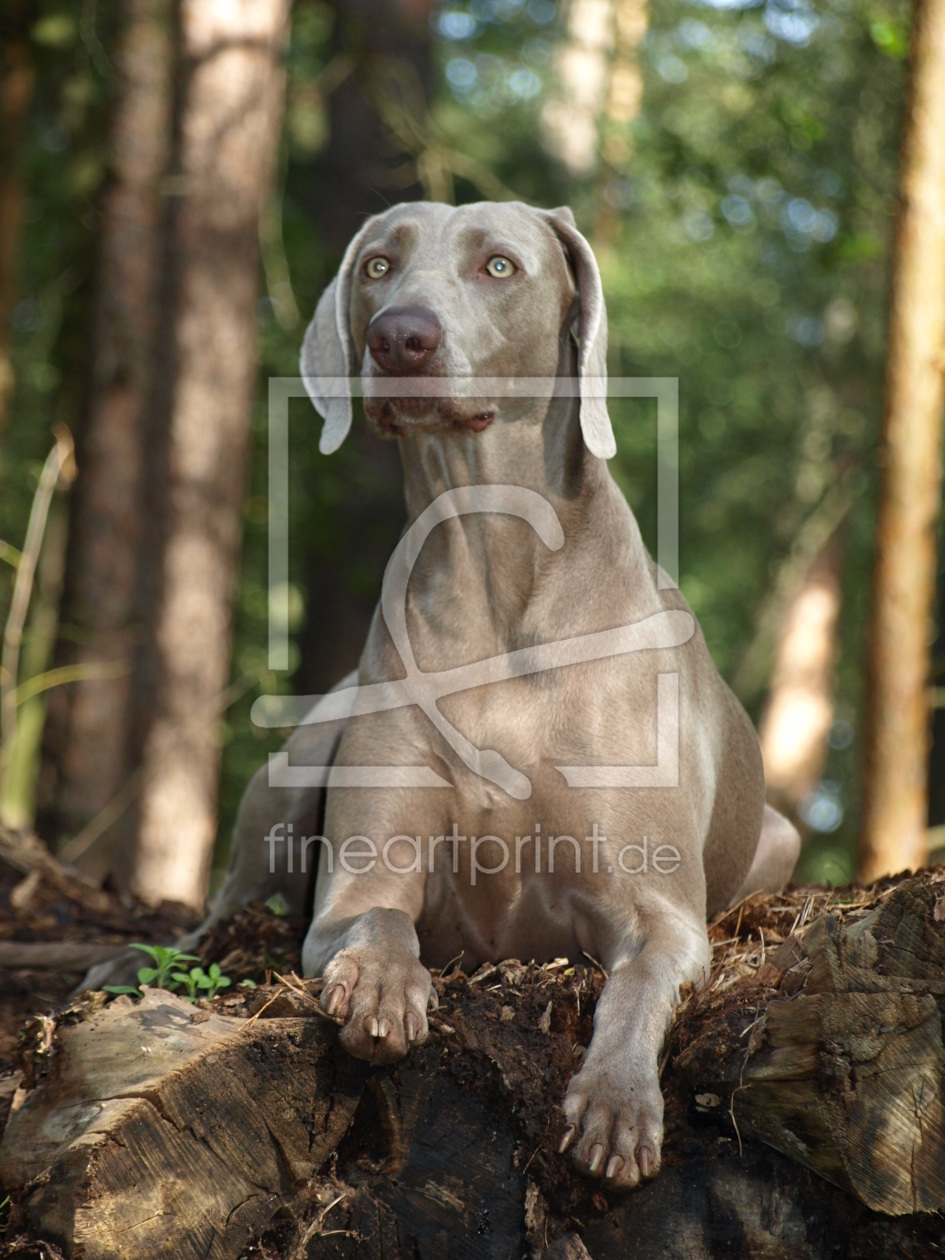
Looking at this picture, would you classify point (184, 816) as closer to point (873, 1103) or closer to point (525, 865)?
point (525, 865)

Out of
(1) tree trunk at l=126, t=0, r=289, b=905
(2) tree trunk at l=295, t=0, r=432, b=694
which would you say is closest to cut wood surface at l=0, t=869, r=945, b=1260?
(1) tree trunk at l=126, t=0, r=289, b=905

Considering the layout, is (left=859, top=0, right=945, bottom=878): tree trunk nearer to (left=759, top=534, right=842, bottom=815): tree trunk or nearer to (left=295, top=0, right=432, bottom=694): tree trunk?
(left=295, top=0, right=432, bottom=694): tree trunk

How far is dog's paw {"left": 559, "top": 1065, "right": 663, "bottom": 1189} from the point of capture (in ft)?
7.44

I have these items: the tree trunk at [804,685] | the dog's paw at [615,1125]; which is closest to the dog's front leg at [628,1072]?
the dog's paw at [615,1125]

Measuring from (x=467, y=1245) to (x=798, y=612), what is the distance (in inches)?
476

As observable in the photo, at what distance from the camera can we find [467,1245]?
2293mm

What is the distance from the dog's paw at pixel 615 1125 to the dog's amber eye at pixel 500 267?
1948 millimetres

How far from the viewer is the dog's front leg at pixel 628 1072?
2.28 m

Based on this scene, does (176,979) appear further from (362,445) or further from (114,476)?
(362,445)

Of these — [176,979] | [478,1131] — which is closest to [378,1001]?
[478,1131]

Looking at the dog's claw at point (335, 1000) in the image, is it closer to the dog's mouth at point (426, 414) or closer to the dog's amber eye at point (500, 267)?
the dog's mouth at point (426, 414)

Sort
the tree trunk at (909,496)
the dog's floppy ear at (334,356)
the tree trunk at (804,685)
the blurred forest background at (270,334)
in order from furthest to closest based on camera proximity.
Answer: the tree trunk at (804,685), the blurred forest background at (270,334), the tree trunk at (909,496), the dog's floppy ear at (334,356)

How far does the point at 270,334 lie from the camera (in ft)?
33.1

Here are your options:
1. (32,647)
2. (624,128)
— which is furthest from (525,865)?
(624,128)
